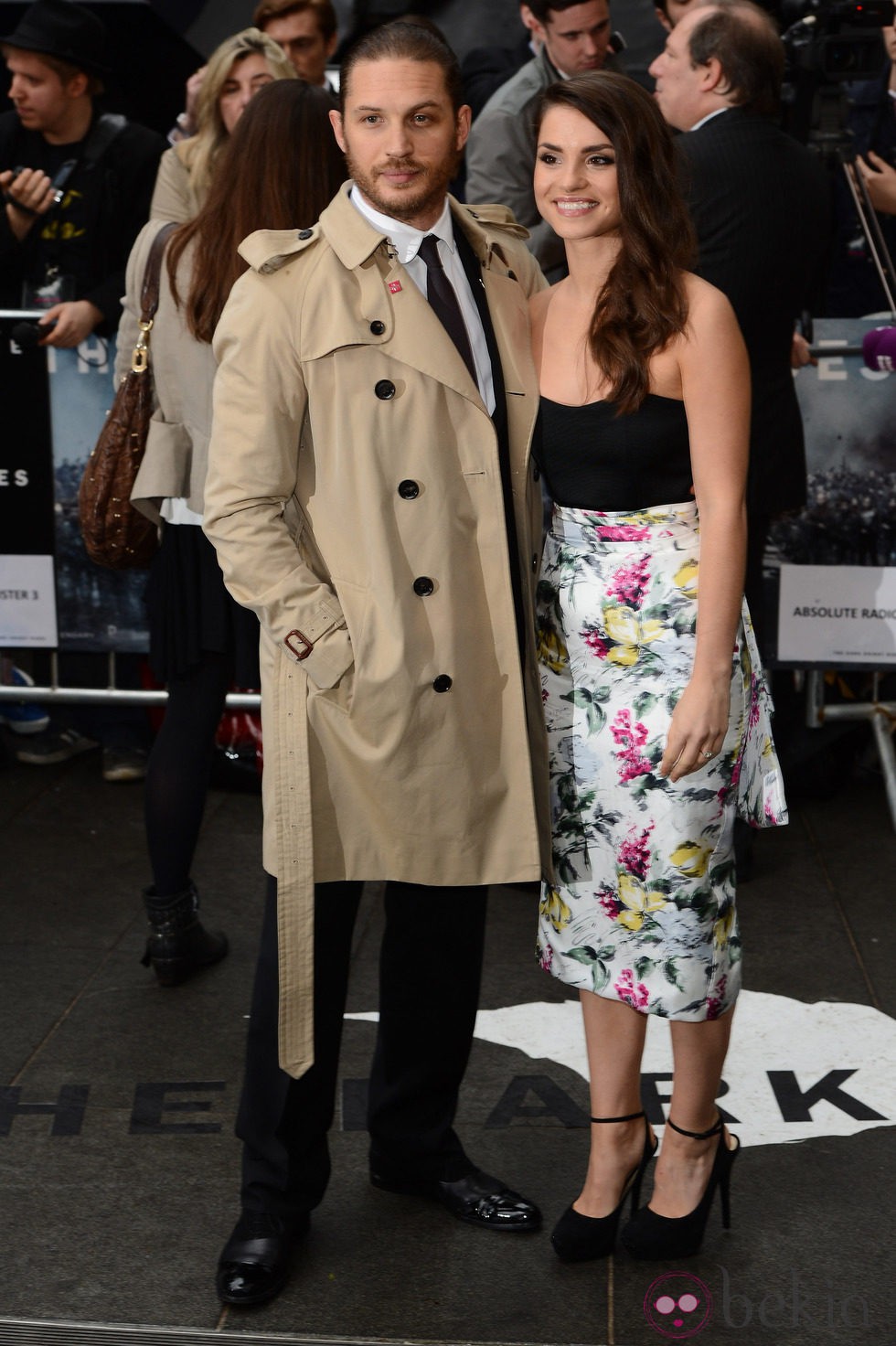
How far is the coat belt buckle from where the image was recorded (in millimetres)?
2709

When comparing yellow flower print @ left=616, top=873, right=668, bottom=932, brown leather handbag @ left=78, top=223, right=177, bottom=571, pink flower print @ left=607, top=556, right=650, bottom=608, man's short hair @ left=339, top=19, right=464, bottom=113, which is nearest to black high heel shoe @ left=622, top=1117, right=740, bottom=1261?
yellow flower print @ left=616, top=873, right=668, bottom=932

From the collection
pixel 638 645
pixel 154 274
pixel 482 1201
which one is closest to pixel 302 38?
pixel 154 274

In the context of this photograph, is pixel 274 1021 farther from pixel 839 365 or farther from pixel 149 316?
pixel 839 365

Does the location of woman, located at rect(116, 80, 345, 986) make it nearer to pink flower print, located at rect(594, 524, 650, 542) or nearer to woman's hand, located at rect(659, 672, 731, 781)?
pink flower print, located at rect(594, 524, 650, 542)

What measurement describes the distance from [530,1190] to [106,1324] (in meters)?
0.85

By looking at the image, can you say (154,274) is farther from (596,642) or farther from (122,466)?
(596,642)

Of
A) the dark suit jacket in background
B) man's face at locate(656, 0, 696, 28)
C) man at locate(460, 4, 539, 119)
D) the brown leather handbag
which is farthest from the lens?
man at locate(460, 4, 539, 119)

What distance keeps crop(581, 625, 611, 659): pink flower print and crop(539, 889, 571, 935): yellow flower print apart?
0.46 meters

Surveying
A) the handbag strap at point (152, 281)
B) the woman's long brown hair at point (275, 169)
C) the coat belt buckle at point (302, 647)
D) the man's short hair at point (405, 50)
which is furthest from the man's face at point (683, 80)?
the coat belt buckle at point (302, 647)

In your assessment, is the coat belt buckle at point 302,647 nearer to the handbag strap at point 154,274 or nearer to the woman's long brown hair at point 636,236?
the woman's long brown hair at point 636,236

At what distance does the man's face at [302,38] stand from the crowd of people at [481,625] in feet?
9.83

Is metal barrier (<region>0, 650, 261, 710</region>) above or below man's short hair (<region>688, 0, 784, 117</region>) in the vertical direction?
below

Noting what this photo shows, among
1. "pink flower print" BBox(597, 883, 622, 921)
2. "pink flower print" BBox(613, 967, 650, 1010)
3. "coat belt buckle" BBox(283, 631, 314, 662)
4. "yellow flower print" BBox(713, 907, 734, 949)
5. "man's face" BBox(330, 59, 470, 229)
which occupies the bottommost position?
"pink flower print" BBox(613, 967, 650, 1010)

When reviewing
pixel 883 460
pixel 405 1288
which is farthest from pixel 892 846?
pixel 405 1288
